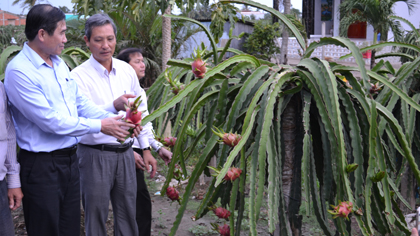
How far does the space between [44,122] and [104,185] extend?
2.08 feet

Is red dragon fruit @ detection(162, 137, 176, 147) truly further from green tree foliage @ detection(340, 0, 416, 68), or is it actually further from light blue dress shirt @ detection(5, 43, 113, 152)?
green tree foliage @ detection(340, 0, 416, 68)

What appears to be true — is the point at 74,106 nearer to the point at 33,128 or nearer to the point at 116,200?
the point at 33,128

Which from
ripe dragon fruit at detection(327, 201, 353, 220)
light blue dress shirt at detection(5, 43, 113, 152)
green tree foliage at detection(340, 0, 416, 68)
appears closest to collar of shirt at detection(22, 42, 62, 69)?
light blue dress shirt at detection(5, 43, 113, 152)

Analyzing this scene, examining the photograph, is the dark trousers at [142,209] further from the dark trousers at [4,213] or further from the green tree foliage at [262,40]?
the green tree foliage at [262,40]

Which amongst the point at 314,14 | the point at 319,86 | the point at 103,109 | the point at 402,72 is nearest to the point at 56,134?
the point at 103,109

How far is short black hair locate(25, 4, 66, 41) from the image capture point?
6.93 ft

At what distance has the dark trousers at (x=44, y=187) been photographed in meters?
2.16

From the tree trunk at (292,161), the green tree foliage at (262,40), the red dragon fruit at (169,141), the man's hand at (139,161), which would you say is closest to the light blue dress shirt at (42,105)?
the red dragon fruit at (169,141)

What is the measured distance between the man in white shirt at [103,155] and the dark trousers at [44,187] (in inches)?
9.3

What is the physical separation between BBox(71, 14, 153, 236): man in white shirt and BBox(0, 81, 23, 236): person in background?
46 cm

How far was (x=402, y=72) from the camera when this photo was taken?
2.37 meters

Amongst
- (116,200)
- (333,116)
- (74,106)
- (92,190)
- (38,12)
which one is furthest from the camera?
(116,200)

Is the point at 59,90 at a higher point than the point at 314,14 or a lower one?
lower

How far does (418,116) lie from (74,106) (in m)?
1.99
